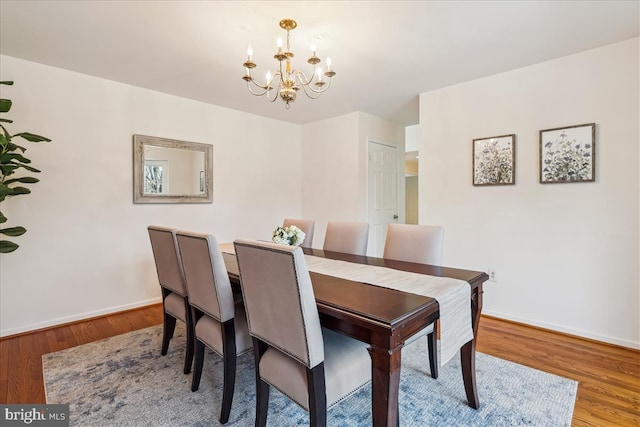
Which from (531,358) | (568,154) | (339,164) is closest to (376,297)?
(531,358)

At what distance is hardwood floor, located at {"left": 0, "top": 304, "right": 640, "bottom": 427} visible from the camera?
178cm

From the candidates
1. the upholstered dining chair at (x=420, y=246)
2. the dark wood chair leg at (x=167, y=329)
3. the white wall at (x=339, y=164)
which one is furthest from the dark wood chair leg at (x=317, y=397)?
the white wall at (x=339, y=164)

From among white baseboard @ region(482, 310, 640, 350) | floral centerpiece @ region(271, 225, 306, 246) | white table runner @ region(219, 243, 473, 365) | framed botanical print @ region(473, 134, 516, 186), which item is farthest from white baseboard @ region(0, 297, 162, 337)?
framed botanical print @ region(473, 134, 516, 186)

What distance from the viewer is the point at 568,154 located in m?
2.66

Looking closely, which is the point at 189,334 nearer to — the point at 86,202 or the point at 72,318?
the point at 72,318

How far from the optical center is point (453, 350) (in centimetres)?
140

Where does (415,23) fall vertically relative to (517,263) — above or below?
above

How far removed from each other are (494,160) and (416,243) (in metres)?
1.46

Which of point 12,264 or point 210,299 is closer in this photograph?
point 210,299

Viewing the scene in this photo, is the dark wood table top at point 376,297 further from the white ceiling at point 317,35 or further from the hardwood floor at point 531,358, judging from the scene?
the white ceiling at point 317,35

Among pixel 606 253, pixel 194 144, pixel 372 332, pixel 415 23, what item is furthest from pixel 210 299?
pixel 606 253

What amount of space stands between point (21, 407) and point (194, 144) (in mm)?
2797

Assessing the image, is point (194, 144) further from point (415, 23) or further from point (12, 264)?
point (415, 23)

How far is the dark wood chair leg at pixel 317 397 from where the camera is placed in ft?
3.99
